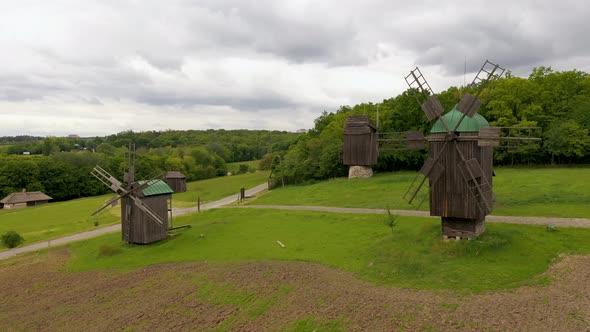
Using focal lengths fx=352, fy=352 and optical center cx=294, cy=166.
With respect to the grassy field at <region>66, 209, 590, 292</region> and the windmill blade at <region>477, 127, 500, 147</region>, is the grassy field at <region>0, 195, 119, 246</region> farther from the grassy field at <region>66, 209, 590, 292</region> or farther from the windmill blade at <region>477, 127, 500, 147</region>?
the windmill blade at <region>477, 127, 500, 147</region>

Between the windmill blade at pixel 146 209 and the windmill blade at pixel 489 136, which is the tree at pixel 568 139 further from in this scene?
the windmill blade at pixel 146 209

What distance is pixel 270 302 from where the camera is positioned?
50.1ft

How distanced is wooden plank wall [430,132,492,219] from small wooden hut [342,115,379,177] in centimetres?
2613

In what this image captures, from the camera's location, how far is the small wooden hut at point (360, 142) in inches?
1764

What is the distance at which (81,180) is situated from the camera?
8981 cm

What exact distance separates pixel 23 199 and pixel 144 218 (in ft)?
209

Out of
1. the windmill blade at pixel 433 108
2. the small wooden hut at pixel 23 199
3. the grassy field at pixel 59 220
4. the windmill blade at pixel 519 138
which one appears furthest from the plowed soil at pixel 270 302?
the small wooden hut at pixel 23 199

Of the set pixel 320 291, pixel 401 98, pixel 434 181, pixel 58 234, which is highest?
pixel 401 98

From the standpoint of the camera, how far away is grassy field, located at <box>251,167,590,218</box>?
24.1 m

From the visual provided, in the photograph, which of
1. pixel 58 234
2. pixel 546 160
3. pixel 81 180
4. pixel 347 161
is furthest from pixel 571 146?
pixel 81 180

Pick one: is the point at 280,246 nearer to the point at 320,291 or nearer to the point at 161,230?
the point at 320,291

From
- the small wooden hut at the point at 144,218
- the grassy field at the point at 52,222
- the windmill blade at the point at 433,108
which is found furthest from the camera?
the grassy field at the point at 52,222

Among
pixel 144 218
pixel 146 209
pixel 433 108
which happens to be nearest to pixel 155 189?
pixel 146 209

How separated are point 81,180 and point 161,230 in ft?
247
